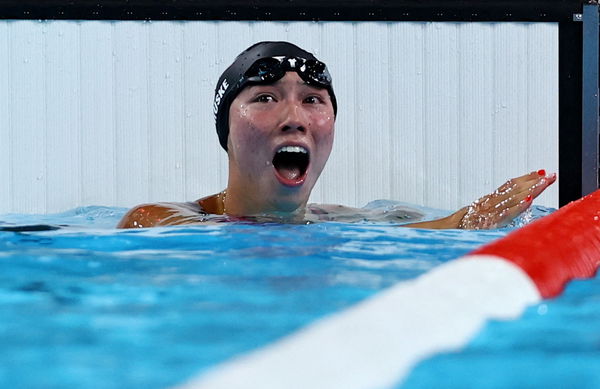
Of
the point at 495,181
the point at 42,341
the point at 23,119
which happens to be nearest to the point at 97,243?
the point at 42,341

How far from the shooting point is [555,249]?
64.0 inches

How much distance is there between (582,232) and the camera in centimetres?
187

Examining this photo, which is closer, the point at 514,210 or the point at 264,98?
the point at 514,210

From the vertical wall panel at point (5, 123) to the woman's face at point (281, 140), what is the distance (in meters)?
1.96

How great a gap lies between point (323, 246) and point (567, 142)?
2.88 metres

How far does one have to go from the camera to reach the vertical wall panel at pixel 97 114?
14.3 ft

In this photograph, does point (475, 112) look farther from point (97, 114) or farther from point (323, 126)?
point (97, 114)

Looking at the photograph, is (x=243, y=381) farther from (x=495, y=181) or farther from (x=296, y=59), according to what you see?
(x=495, y=181)

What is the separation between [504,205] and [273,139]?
0.83 meters

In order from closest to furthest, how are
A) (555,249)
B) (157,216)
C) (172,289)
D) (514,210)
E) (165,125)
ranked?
(172,289) < (555,249) < (514,210) < (157,216) < (165,125)

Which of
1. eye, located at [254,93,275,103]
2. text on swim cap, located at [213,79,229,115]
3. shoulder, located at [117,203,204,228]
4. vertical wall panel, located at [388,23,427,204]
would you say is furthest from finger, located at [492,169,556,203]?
vertical wall panel, located at [388,23,427,204]

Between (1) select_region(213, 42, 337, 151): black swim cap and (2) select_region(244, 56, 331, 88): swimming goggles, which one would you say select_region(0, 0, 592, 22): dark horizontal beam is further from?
(2) select_region(244, 56, 331, 88): swimming goggles

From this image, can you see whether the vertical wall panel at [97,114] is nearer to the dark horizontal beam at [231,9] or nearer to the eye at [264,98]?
the dark horizontal beam at [231,9]

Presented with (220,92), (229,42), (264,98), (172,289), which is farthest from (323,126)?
(229,42)
